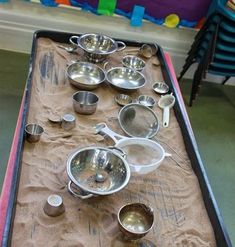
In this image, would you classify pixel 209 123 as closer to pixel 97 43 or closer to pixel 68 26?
pixel 97 43

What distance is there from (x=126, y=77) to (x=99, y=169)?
594mm

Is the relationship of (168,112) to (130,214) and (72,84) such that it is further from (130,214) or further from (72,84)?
(130,214)

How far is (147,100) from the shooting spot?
1456 mm

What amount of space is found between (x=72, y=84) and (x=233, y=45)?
3.55 ft

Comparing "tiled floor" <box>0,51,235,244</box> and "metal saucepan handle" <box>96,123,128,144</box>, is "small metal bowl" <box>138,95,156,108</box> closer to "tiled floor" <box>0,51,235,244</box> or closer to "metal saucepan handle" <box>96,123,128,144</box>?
"metal saucepan handle" <box>96,123,128,144</box>

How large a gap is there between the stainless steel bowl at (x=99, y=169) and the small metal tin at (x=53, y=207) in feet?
0.20

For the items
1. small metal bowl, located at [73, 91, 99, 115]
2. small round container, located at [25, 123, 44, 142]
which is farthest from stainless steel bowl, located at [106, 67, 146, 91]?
small round container, located at [25, 123, 44, 142]

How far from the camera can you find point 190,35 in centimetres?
235

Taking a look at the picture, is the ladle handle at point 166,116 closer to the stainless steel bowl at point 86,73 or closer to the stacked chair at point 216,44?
the stainless steel bowl at point 86,73

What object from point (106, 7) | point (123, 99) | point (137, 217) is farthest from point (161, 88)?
point (106, 7)

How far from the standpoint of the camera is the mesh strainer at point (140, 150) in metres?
1.13

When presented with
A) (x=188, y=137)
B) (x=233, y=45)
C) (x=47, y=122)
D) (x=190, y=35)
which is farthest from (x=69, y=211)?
(x=190, y=35)

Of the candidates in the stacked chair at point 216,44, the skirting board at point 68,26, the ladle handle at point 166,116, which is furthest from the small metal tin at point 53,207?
the skirting board at point 68,26

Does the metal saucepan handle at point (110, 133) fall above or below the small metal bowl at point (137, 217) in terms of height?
above
